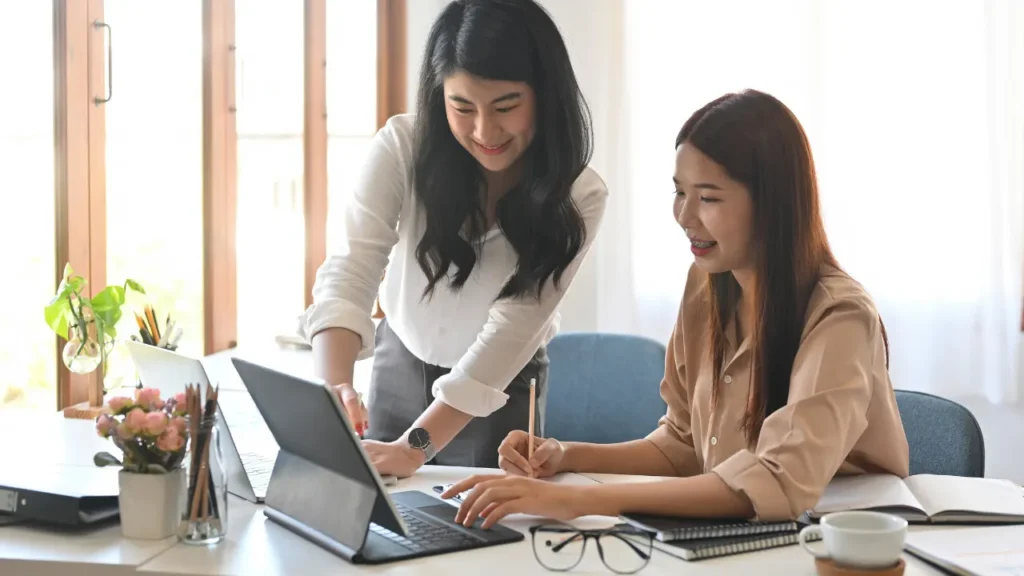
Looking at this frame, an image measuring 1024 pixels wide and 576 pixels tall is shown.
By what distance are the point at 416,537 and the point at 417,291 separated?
73cm

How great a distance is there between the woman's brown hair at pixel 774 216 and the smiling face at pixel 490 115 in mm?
341

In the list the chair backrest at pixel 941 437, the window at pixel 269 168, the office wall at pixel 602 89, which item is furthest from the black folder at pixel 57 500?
the office wall at pixel 602 89

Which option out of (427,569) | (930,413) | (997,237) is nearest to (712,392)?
(930,413)

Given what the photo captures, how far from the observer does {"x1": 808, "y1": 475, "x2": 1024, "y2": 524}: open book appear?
1.40 meters

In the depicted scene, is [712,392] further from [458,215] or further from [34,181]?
[34,181]

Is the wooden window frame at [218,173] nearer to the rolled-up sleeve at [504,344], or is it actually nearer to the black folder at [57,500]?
the rolled-up sleeve at [504,344]

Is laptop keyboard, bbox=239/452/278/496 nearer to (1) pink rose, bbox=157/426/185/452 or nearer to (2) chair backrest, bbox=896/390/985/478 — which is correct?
(1) pink rose, bbox=157/426/185/452

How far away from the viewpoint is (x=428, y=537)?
1.30 m

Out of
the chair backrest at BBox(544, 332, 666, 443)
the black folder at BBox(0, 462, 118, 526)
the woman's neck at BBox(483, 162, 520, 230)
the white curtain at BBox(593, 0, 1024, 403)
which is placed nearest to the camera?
the black folder at BBox(0, 462, 118, 526)

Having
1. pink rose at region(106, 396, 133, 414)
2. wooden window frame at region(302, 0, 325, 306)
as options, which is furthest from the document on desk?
wooden window frame at region(302, 0, 325, 306)

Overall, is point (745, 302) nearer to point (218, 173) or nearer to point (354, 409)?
point (354, 409)

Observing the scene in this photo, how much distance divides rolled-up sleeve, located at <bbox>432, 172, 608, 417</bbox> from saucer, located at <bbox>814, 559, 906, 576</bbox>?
742 millimetres

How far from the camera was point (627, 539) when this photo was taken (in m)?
1.29

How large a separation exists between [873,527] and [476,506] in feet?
1.57
